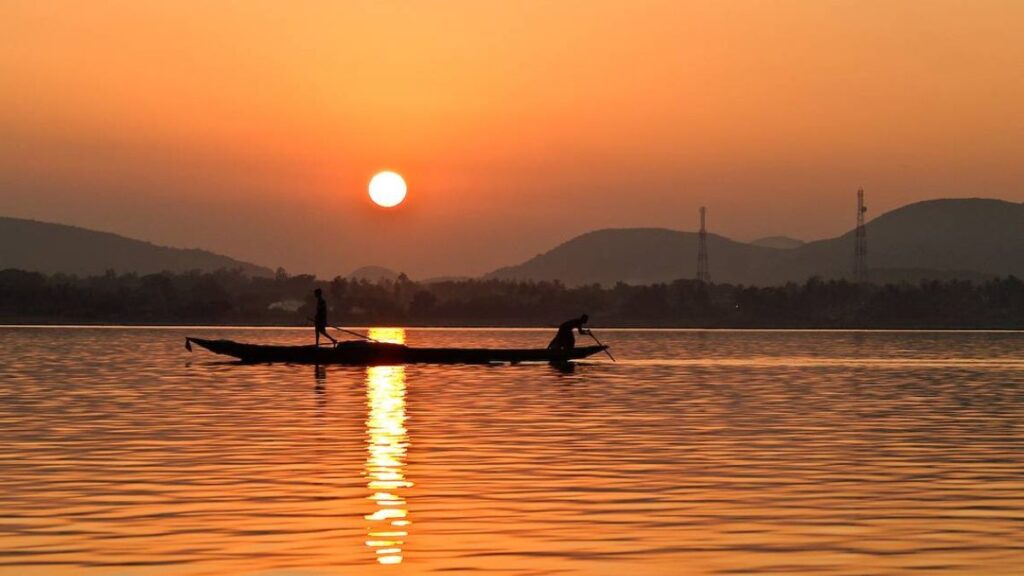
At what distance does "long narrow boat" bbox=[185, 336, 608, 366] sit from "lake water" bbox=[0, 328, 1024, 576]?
2029 cm

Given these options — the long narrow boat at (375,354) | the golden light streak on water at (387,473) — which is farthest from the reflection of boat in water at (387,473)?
the long narrow boat at (375,354)

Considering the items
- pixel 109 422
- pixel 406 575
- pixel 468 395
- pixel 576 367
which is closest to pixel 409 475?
pixel 406 575

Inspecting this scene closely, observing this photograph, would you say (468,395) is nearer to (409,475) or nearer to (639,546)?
(409,475)

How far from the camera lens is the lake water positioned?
63.2ft

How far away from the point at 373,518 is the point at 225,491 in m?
3.80

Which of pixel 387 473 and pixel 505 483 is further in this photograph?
pixel 387 473

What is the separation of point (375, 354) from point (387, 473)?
4769 centimetres

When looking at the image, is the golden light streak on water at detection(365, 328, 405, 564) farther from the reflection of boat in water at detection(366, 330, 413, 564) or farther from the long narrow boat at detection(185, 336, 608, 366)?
the long narrow boat at detection(185, 336, 608, 366)

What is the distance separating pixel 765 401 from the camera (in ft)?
168

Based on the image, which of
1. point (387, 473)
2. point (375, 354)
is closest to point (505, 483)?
point (387, 473)

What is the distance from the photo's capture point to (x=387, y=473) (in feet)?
91.6

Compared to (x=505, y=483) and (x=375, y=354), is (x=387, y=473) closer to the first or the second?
(x=505, y=483)

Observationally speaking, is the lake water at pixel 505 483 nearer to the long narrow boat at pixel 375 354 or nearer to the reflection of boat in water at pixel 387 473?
the reflection of boat in water at pixel 387 473

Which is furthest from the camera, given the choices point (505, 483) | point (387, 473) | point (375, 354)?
point (375, 354)
